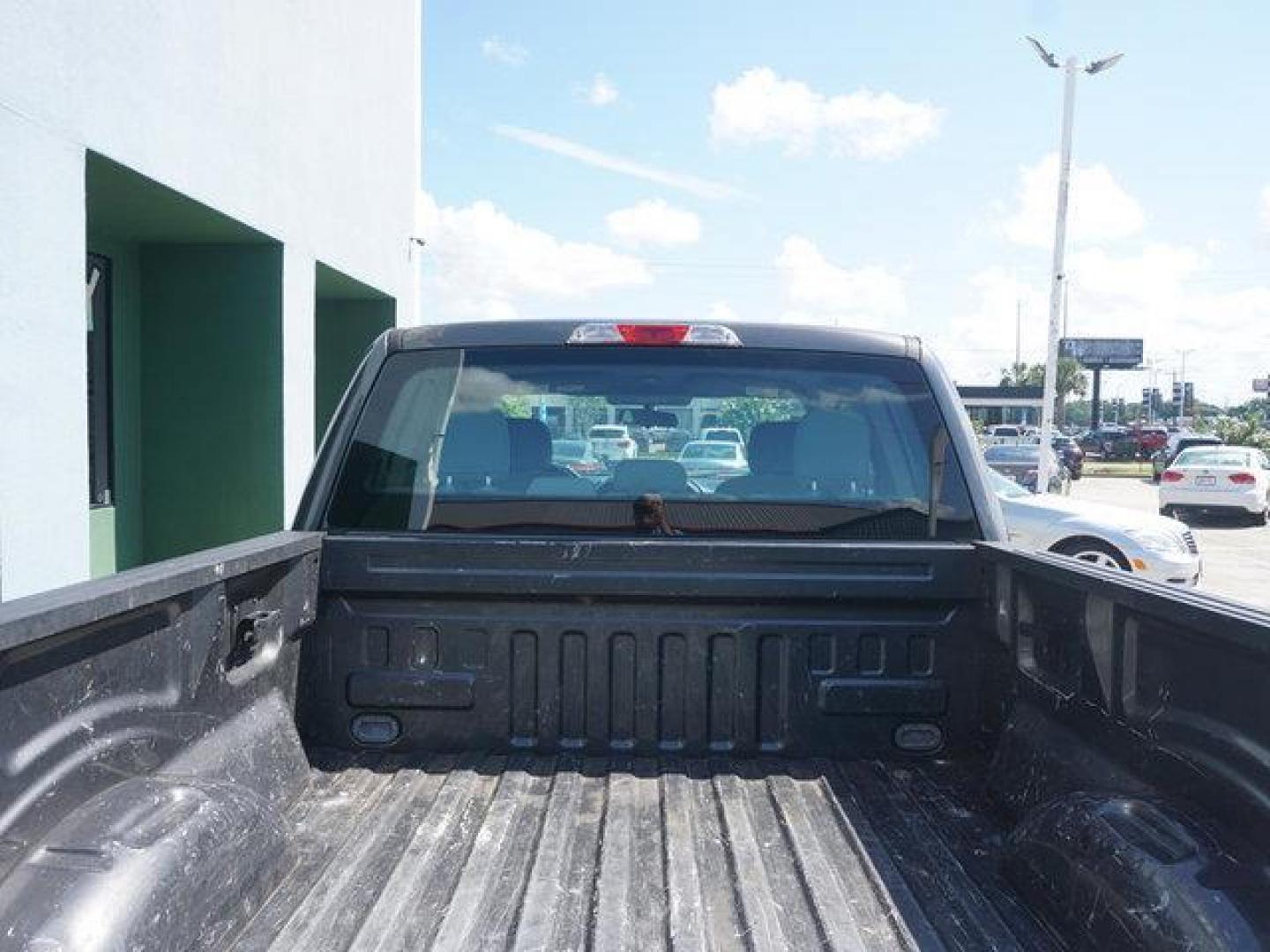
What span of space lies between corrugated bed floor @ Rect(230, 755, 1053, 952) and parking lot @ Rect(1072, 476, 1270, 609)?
21.4ft

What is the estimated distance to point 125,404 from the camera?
941 cm

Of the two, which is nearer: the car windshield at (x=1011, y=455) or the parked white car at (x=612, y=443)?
the parked white car at (x=612, y=443)

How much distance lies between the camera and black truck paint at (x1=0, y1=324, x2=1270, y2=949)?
1852 millimetres

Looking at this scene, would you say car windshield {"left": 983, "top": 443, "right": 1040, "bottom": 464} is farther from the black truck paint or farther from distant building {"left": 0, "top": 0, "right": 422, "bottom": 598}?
the black truck paint

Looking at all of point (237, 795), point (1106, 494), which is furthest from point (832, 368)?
point (1106, 494)

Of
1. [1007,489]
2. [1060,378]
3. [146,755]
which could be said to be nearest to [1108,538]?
[1007,489]

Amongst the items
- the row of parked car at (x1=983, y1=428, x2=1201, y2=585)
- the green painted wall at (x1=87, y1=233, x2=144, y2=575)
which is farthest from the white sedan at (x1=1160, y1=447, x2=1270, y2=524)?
the green painted wall at (x1=87, y1=233, x2=144, y2=575)

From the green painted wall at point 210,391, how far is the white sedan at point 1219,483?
19.7 m

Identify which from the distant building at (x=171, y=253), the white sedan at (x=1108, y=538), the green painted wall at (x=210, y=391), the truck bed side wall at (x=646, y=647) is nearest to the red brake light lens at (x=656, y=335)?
the truck bed side wall at (x=646, y=647)

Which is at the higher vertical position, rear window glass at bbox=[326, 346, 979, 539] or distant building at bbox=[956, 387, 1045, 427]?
distant building at bbox=[956, 387, 1045, 427]

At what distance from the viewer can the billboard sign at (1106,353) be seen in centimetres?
9575

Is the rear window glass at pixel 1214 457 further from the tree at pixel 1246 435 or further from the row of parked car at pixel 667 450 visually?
the row of parked car at pixel 667 450

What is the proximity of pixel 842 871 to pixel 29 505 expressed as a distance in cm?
524

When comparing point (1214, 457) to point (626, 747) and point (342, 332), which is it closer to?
point (342, 332)
